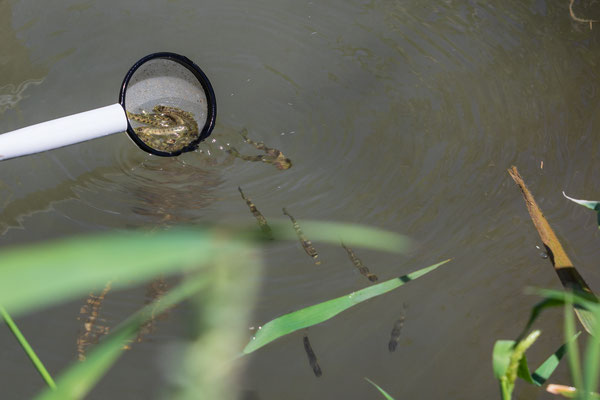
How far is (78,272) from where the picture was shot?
477 millimetres

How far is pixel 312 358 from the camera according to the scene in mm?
1217

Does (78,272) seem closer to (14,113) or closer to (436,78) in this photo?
(14,113)

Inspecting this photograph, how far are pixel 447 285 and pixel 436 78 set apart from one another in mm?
810

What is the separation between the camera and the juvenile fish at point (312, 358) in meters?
1.20

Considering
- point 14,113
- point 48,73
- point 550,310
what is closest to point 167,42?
point 48,73

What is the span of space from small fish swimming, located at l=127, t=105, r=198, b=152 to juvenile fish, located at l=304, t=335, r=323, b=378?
67 centimetres

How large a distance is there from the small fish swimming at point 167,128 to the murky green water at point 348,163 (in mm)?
67

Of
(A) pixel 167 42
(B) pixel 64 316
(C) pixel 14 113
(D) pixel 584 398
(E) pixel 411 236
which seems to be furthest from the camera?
(A) pixel 167 42

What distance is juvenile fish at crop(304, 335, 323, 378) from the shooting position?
1.20 metres

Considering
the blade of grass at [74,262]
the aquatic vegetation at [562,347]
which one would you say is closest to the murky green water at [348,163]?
the aquatic vegetation at [562,347]

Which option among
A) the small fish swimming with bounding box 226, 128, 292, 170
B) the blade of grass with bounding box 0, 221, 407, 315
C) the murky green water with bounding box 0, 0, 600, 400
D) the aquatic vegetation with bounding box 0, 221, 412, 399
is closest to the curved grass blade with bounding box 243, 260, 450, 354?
the aquatic vegetation with bounding box 0, 221, 412, 399

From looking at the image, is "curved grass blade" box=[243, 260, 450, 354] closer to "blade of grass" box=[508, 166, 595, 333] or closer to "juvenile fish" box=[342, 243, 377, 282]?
"blade of grass" box=[508, 166, 595, 333]

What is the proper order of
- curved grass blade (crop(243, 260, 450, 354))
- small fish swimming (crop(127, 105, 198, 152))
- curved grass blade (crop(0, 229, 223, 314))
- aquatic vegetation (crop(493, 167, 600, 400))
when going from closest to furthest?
curved grass blade (crop(0, 229, 223, 314)) → aquatic vegetation (crop(493, 167, 600, 400)) → curved grass blade (crop(243, 260, 450, 354)) → small fish swimming (crop(127, 105, 198, 152))

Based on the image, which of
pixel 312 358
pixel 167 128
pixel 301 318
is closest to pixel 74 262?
pixel 301 318
